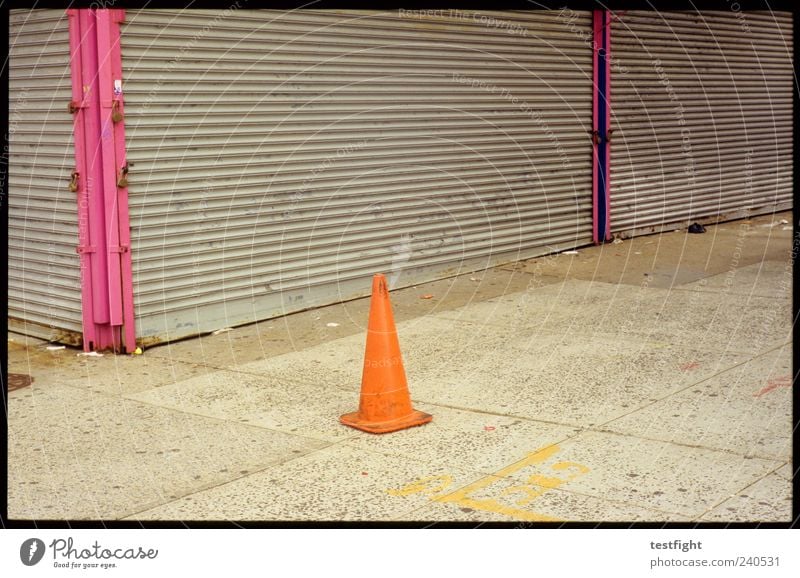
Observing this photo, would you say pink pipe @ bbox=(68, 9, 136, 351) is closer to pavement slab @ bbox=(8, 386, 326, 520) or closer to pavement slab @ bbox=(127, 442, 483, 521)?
pavement slab @ bbox=(8, 386, 326, 520)

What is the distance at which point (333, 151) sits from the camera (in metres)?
8.41

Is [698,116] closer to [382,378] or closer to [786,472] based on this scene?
[382,378]

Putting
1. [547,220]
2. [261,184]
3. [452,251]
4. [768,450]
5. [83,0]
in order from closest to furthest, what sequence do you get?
[768,450], [83,0], [261,184], [452,251], [547,220]

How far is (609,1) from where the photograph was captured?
1103 cm

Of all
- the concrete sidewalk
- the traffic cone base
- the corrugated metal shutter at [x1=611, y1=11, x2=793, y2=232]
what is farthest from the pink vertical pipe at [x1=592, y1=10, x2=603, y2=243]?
the traffic cone base

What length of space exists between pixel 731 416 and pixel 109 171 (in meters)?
4.22

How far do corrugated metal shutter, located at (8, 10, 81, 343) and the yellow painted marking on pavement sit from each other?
3659mm

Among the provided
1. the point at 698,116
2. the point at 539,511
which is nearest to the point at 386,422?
the point at 539,511

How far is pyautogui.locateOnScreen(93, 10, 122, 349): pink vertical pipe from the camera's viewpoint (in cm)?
683

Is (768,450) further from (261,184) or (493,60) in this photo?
(493,60)

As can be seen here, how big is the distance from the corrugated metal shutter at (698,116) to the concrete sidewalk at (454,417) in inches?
123

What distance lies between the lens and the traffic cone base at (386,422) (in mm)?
5414

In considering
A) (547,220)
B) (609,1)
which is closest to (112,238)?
(547,220)

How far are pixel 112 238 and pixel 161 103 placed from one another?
3.30ft
